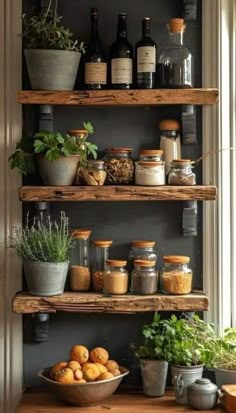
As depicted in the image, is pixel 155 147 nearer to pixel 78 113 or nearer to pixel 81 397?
pixel 78 113

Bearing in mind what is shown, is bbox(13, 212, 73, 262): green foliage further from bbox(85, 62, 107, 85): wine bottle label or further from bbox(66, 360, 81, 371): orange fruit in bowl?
bbox(85, 62, 107, 85): wine bottle label

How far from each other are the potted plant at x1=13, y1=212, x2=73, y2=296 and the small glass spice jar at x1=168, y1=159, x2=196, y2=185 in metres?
0.40

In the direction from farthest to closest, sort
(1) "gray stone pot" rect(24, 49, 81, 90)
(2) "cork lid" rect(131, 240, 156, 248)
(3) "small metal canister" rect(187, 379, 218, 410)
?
(2) "cork lid" rect(131, 240, 156, 248)
(1) "gray stone pot" rect(24, 49, 81, 90)
(3) "small metal canister" rect(187, 379, 218, 410)

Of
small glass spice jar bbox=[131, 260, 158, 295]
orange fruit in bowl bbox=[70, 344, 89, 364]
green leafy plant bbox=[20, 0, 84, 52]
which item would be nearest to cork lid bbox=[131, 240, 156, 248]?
small glass spice jar bbox=[131, 260, 158, 295]

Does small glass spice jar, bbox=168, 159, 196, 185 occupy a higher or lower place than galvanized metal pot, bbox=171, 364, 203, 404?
higher

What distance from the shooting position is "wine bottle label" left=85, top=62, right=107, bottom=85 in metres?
2.54

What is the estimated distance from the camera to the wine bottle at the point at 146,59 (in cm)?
252

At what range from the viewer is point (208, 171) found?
262cm

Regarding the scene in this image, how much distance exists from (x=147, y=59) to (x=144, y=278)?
720mm

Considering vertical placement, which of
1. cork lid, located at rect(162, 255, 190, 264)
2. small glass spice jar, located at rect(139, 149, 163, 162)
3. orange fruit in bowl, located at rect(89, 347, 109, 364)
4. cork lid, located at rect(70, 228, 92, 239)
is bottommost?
orange fruit in bowl, located at rect(89, 347, 109, 364)

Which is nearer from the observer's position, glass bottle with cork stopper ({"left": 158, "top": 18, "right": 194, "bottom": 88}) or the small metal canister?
the small metal canister

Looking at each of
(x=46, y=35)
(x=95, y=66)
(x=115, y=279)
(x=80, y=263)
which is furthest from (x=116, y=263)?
(x=46, y=35)

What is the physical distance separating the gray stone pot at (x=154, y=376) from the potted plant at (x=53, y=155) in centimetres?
65

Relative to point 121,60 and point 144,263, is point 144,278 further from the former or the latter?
point 121,60
